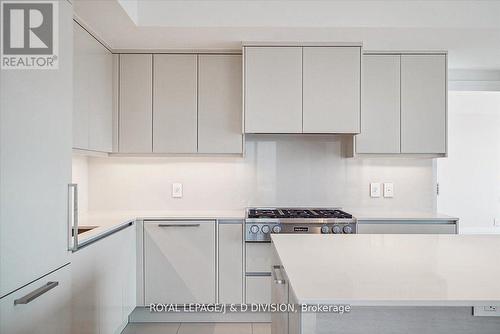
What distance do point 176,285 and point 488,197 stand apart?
5127 mm

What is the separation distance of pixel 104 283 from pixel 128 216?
715mm

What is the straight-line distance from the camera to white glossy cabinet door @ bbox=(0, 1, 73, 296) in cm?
139

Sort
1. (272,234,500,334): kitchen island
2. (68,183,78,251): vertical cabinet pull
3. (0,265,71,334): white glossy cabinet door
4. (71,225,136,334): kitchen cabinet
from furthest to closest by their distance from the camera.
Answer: (71,225,136,334): kitchen cabinet, (68,183,78,251): vertical cabinet pull, (0,265,71,334): white glossy cabinet door, (272,234,500,334): kitchen island

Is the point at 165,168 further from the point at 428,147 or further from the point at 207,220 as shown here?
the point at 428,147

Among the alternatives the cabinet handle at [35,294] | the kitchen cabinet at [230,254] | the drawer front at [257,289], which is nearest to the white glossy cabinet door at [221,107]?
the kitchen cabinet at [230,254]

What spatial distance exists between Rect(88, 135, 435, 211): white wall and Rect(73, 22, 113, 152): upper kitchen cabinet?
0.55m

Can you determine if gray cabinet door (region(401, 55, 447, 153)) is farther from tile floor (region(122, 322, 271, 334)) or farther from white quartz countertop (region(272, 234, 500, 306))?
tile floor (region(122, 322, 271, 334))

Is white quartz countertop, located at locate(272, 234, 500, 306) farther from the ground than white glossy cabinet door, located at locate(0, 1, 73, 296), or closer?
closer

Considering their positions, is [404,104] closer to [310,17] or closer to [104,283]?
[310,17]

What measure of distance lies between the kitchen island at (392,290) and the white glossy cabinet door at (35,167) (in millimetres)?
1007

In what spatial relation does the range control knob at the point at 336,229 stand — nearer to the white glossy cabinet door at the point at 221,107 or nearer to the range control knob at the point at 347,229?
the range control knob at the point at 347,229

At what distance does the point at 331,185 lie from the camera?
11.8ft

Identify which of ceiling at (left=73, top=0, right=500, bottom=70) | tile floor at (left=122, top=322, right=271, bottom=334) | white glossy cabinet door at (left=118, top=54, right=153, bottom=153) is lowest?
tile floor at (left=122, top=322, right=271, bottom=334)

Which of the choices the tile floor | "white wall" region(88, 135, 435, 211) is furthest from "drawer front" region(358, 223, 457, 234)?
the tile floor
